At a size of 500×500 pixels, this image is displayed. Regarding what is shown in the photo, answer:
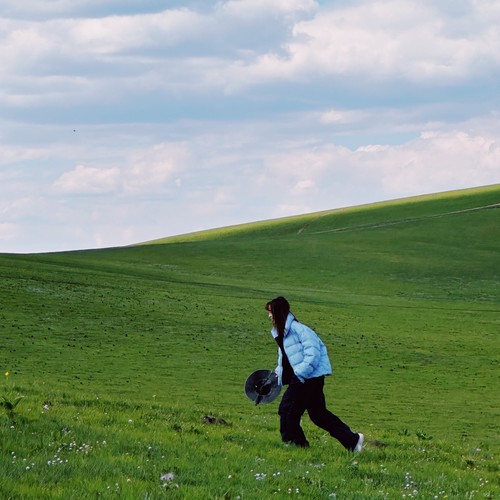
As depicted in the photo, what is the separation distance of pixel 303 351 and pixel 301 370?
1.00 ft

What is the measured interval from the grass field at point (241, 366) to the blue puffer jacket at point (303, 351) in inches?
51.9

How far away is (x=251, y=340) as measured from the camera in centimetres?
4553

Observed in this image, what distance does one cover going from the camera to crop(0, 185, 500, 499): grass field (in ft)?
38.2

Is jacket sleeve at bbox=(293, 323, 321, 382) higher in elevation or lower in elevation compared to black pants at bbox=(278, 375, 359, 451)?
higher

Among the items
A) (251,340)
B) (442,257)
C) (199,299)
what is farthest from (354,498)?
(442,257)

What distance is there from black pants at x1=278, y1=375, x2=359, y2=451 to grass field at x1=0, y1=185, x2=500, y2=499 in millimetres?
348

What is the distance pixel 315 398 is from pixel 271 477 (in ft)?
8.47

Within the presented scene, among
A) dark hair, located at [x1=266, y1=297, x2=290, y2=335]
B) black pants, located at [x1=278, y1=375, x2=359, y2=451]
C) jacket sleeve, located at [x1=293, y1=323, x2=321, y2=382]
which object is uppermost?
dark hair, located at [x1=266, y1=297, x2=290, y2=335]

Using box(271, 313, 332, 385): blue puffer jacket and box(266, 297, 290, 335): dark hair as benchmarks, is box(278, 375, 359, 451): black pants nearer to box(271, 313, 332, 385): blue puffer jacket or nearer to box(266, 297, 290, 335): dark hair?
box(271, 313, 332, 385): blue puffer jacket

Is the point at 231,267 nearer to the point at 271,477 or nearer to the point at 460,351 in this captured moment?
the point at 460,351

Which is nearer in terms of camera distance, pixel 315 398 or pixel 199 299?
pixel 315 398

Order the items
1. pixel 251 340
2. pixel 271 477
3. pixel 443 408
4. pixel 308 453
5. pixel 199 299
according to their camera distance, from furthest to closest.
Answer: pixel 199 299 < pixel 251 340 < pixel 443 408 < pixel 308 453 < pixel 271 477

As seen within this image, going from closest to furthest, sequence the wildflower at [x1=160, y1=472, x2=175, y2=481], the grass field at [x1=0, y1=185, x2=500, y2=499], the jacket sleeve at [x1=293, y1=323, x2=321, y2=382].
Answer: the wildflower at [x1=160, y1=472, x2=175, y2=481]
the grass field at [x1=0, y1=185, x2=500, y2=499]
the jacket sleeve at [x1=293, y1=323, x2=321, y2=382]

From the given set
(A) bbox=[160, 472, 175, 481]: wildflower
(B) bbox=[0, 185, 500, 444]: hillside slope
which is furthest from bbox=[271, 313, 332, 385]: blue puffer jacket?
(B) bbox=[0, 185, 500, 444]: hillside slope
